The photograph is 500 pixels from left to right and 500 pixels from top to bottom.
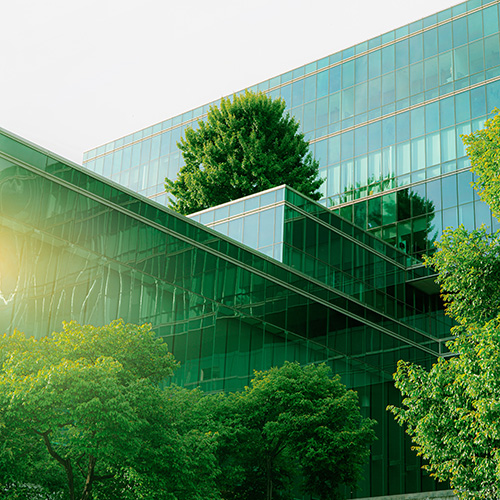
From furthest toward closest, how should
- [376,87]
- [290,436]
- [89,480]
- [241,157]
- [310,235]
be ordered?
[376,87]
[241,157]
[310,235]
[290,436]
[89,480]

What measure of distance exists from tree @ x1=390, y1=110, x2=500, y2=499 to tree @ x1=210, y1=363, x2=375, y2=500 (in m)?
5.28

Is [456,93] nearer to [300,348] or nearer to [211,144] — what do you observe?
[211,144]

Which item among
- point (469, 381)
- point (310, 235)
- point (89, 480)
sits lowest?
point (89, 480)

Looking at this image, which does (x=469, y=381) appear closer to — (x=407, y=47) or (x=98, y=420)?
(x=98, y=420)

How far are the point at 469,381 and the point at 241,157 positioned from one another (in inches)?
1208

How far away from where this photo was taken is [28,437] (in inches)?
691

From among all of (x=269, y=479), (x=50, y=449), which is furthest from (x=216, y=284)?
(x=50, y=449)

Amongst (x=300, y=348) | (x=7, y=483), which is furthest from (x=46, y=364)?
(x=300, y=348)

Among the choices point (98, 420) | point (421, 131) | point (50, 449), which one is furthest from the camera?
point (421, 131)

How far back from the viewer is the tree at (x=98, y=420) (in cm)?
1711

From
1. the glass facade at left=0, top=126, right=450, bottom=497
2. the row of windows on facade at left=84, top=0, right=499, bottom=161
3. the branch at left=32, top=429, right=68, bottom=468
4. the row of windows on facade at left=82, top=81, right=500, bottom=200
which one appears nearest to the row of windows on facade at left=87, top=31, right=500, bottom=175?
the row of windows on facade at left=84, top=0, right=499, bottom=161

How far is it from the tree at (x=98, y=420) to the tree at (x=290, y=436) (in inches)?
197

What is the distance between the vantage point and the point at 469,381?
18953mm

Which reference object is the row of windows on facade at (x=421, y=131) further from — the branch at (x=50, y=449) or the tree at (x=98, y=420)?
the branch at (x=50, y=449)
